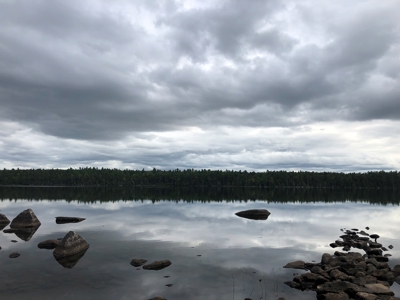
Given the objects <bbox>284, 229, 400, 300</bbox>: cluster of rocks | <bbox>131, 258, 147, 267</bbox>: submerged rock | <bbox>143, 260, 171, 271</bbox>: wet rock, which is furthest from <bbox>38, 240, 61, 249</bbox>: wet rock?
<bbox>284, 229, 400, 300</bbox>: cluster of rocks

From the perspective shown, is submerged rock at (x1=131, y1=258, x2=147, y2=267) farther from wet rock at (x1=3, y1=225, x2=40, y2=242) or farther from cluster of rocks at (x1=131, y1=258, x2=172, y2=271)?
wet rock at (x1=3, y1=225, x2=40, y2=242)

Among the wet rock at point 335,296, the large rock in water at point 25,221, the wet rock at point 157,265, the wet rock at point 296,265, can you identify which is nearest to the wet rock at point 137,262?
the wet rock at point 157,265

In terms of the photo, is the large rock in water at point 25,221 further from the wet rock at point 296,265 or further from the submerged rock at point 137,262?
the wet rock at point 296,265

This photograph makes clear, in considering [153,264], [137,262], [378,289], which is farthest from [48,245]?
[378,289]

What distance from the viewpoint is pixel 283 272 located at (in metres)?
23.1

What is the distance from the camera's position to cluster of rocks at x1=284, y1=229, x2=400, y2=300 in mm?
17891

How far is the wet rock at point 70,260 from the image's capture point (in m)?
24.2

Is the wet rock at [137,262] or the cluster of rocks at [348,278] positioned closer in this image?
the cluster of rocks at [348,278]

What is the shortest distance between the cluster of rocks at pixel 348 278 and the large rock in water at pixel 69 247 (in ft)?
66.6

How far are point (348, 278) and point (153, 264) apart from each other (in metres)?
15.3

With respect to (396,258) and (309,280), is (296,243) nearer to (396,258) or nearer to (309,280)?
(396,258)

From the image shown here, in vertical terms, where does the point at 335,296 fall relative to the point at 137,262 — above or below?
above

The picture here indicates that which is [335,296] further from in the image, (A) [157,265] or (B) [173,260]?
(B) [173,260]

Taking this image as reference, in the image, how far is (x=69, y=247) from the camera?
1077 inches
